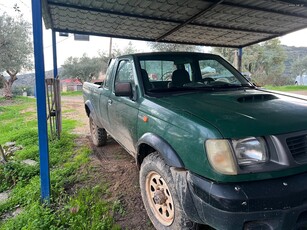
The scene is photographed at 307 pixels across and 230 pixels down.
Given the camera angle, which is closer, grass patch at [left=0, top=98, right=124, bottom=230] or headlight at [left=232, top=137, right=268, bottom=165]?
headlight at [left=232, top=137, right=268, bottom=165]

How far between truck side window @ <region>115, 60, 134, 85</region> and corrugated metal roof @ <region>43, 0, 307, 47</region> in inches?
56.8

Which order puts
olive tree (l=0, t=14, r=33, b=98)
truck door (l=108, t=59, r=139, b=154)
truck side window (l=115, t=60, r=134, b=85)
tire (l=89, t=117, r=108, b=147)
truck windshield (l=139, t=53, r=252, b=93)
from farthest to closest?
olive tree (l=0, t=14, r=33, b=98)
tire (l=89, t=117, r=108, b=147)
truck side window (l=115, t=60, r=134, b=85)
truck windshield (l=139, t=53, r=252, b=93)
truck door (l=108, t=59, r=139, b=154)

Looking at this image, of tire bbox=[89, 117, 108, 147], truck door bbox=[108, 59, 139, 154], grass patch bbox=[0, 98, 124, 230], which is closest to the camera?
grass patch bbox=[0, 98, 124, 230]

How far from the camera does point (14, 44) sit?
1711 centimetres

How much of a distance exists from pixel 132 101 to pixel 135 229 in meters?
1.46

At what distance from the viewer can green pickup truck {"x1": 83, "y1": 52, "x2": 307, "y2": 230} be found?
175 centimetres

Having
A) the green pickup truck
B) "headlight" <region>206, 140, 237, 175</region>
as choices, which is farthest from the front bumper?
"headlight" <region>206, 140, 237, 175</region>

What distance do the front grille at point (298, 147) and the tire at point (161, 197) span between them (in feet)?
3.28

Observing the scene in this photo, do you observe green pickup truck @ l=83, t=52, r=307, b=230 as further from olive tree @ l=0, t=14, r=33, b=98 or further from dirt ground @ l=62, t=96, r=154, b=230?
olive tree @ l=0, t=14, r=33, b=98

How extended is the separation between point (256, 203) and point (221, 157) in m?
0.38

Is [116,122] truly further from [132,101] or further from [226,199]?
[226,199]

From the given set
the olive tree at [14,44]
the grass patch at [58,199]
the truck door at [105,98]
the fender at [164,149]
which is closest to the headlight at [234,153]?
the fender at [164,149]

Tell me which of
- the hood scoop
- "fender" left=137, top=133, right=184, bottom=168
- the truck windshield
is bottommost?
"fender" left=137, top=133, right=184, bottom=168

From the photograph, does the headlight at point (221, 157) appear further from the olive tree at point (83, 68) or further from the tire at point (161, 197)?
the olive tree at point (83, 68)
